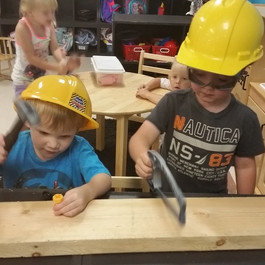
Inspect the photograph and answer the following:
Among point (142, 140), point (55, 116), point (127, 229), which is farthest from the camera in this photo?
point (142, 140)

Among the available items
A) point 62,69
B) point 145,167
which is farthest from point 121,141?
point 145,167

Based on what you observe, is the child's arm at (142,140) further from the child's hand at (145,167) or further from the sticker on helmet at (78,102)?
the sticker on helmet at (78,102)

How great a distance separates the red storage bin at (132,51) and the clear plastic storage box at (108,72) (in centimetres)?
158

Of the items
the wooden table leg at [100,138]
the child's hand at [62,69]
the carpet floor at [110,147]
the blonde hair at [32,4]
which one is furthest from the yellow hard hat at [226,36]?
the wooden table leg at [100,138]

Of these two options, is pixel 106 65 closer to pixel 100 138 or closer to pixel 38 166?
pixel 100 138

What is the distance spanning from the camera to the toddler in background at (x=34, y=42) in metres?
1.98

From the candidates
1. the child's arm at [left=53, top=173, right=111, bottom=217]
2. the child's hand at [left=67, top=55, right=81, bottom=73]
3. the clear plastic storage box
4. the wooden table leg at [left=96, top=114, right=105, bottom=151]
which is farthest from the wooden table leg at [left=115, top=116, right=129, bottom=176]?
the child's arm at [left=53, top=173, right=111, bottom=217]

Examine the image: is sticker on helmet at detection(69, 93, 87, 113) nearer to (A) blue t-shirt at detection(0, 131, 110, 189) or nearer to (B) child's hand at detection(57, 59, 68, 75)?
→ (A) blue t-shirt at detection(0, 131, 110, 189)

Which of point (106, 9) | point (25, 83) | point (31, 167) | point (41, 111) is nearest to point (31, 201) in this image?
point (41, 111)

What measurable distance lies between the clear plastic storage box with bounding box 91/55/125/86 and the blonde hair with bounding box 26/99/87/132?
1.22 metres

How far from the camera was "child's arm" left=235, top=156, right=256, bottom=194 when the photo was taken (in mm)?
1080

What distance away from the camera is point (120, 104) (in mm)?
1914

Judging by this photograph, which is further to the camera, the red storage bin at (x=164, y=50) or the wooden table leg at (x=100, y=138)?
the red storage bin at (x=164, y=50)

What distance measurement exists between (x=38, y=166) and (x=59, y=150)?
0.12 m
